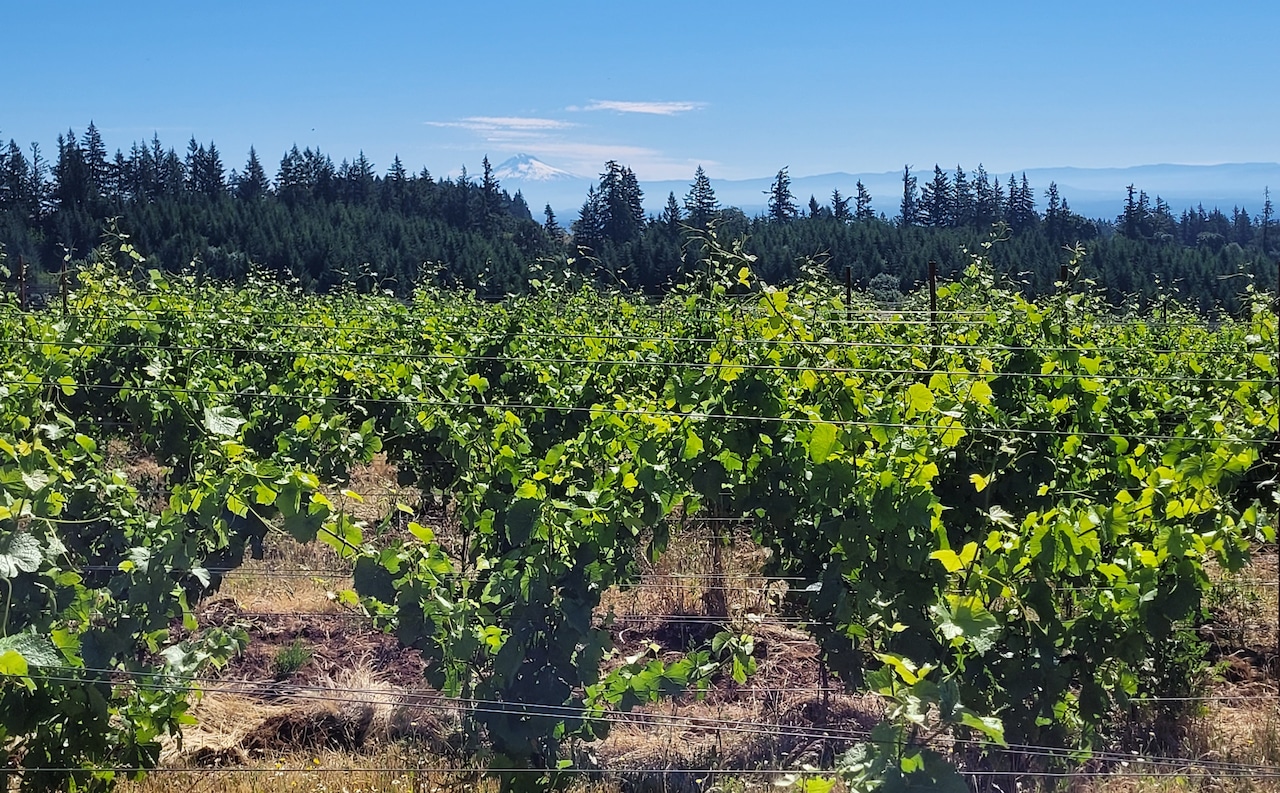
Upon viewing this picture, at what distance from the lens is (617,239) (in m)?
41.2

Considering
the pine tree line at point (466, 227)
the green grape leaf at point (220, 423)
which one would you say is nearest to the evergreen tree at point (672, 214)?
the green grape leaf at point (220, 423)

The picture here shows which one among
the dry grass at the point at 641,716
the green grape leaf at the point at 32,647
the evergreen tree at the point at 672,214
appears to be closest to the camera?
the green grape leaf at the point at 32,647

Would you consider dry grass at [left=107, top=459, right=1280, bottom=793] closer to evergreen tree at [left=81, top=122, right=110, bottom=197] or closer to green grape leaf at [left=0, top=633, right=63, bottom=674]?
green grape leaf at [left=0, top=633, right=63, bottom=674]

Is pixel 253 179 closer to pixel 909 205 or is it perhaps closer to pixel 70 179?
pixel 70 179

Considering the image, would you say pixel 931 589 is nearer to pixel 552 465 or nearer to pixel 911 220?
pixel 552 465

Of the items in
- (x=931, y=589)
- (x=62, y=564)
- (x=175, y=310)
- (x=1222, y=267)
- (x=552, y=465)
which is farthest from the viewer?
(x=1222, y=267)

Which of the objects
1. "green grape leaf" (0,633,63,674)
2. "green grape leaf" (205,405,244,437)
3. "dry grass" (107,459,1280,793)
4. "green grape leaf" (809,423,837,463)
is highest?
"green grape leaf" (205,405,244,437)

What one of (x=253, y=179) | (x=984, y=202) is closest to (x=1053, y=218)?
(x=984, y=202)

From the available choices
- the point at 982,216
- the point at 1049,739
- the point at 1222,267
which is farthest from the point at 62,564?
the point at 982,216

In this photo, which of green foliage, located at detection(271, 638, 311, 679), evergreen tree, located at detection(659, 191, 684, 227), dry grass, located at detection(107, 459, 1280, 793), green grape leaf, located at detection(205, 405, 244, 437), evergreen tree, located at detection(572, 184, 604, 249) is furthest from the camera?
evergreen tree, located at detection(572, 184, 604, 249)

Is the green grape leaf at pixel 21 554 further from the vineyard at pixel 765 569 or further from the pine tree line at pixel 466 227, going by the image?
the pine tree line at pixel 466 227

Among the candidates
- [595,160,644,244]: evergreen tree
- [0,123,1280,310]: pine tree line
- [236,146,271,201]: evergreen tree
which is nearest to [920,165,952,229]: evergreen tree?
[0,123,1280,310]: pine tree line

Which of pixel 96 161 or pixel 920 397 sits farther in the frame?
pixel 96 161

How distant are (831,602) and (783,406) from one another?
674 millimetres
